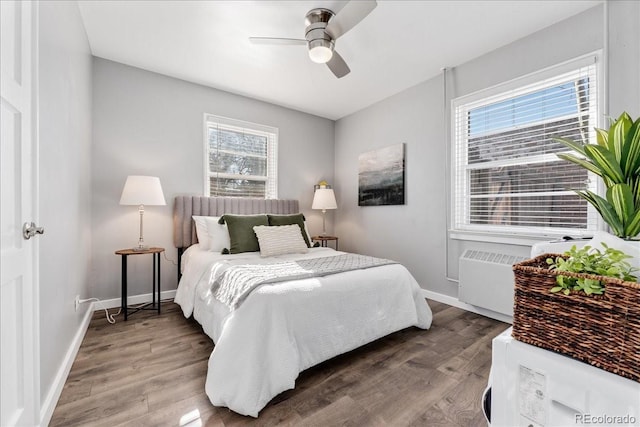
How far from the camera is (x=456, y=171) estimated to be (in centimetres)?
316

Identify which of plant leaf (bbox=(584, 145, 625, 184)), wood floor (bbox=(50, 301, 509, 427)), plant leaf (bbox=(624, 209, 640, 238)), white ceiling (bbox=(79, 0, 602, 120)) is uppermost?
white ceiling (bbox=(79, 0, 602, 120))

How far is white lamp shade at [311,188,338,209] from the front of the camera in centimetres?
418

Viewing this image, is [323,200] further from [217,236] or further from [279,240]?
[217,236]

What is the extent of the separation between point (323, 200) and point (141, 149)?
7.83ft

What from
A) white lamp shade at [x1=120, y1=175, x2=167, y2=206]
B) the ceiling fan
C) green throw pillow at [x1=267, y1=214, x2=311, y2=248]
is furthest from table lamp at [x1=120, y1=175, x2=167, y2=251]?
the ceiling fan

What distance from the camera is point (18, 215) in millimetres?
1089

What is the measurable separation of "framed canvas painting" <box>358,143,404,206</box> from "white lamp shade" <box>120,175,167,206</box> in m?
2.72

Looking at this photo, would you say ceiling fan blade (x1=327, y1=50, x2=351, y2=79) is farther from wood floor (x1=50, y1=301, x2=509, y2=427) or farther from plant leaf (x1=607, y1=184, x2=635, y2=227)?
wood floor (x1=50, y1=301, x2=509, y2=427)

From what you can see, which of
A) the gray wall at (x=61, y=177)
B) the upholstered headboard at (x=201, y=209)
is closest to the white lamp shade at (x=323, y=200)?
the upholstered headboard at (x=201, y=209)

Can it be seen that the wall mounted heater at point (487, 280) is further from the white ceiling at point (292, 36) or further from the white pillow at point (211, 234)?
the white pillow at point (211, 234)

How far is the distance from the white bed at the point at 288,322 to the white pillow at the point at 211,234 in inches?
17.7

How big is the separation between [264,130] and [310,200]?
1.29 meters

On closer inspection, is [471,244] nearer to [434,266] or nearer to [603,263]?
[434,266]

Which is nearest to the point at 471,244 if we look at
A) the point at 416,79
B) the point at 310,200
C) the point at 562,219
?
the point at 562,219
